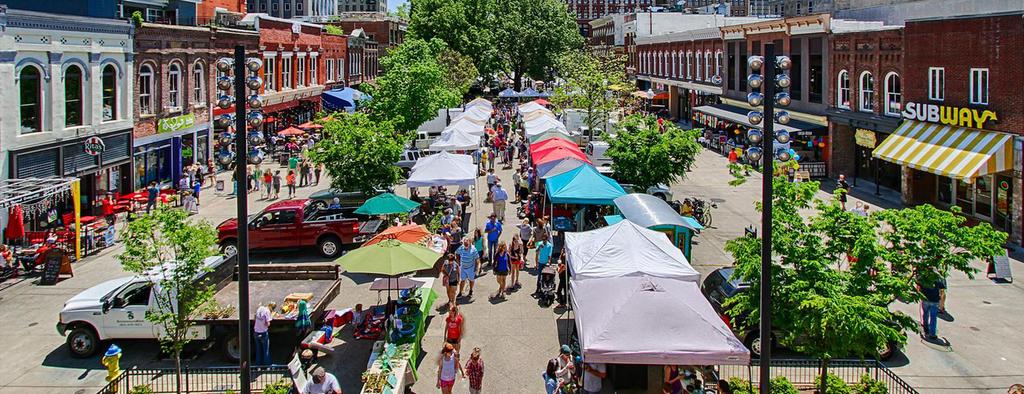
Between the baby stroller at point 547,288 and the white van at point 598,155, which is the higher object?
the white van at point 598,155

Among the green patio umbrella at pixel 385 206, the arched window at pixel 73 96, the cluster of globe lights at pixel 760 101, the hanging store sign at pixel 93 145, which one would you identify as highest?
the arched window at pixel 73 96

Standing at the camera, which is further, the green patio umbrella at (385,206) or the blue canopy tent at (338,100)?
the blue canopy tent at (338,100)

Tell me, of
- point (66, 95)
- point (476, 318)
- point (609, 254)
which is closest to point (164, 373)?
point (476, 318)

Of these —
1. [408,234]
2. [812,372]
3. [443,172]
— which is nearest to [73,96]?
[443,172]

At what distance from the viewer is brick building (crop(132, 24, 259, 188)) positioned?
3359cm

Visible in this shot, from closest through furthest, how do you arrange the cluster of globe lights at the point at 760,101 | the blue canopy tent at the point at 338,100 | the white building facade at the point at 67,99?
the cluster of globe lights at the point at 760,101, the white building facade at the point at 67,99, the blue canopy tent at the point at 338,100

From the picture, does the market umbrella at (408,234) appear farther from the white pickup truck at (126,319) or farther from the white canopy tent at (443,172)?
the white canopy tent at (443,172)

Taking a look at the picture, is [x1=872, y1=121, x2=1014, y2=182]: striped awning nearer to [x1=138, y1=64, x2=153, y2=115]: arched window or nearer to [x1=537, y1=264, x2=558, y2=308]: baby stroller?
[x1=537, y1=264, x2=558, y2=308]: baby stroller

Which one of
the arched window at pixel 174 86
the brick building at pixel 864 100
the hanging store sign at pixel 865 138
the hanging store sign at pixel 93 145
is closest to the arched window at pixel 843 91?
the brick building at pixel 864 100

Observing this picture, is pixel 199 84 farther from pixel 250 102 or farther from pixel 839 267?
pixel 839 267

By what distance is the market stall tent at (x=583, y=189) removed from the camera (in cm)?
2259

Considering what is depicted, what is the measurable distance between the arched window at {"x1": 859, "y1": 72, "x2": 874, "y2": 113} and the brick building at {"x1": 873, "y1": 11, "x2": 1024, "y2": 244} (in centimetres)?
420

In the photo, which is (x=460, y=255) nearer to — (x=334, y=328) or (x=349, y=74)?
(x=334, y=328)

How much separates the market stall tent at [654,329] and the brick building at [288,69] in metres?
39.4
